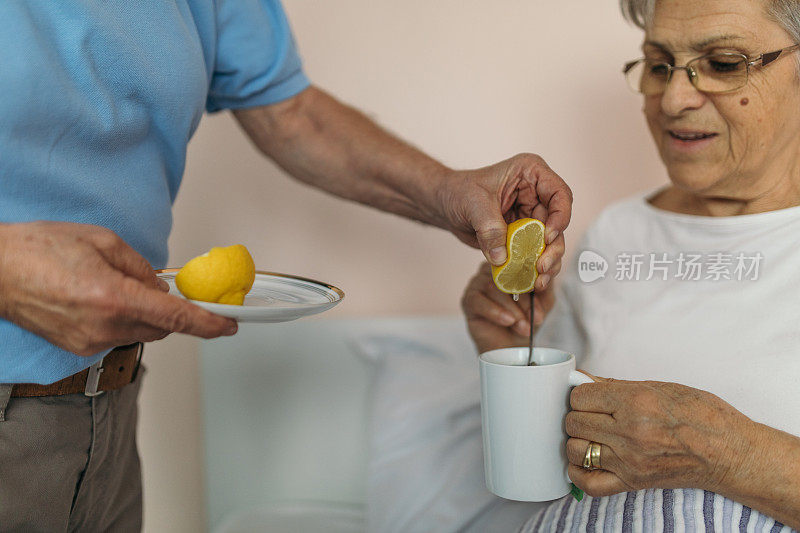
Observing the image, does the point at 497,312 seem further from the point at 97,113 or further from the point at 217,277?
the point at 97,113

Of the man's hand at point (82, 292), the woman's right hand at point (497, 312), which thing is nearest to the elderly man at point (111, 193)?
the man's hand at point (82, 292)

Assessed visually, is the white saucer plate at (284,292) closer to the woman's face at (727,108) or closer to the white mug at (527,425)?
the white mug at (527,425)

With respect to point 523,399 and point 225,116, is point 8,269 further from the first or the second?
point 225,116

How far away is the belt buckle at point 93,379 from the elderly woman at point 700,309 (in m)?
0.58

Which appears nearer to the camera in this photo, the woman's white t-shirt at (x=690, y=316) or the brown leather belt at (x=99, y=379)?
the brown leather belt at (x=99, y=379)

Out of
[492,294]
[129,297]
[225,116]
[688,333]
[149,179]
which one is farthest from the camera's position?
[225,116]

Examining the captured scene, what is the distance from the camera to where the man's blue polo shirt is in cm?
79

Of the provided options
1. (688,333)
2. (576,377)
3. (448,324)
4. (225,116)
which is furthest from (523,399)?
(225,116)

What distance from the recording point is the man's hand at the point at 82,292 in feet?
2.16

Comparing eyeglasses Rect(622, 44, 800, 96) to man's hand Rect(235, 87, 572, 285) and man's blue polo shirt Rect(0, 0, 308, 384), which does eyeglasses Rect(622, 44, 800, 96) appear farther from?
man's blue polo shirt Rect(0, 0, 308, 384)

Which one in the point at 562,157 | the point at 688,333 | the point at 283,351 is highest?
the point at 562,157

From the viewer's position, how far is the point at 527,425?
0.82 metres

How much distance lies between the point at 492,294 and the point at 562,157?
0.48 meters

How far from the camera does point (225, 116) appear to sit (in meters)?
1.63
